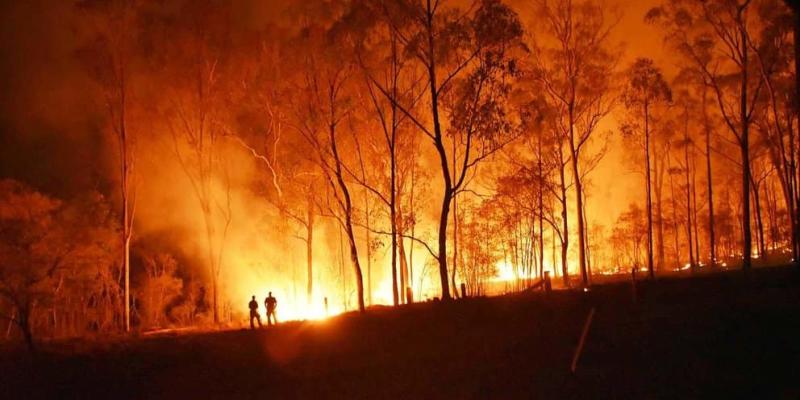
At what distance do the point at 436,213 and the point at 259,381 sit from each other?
24.4 meters

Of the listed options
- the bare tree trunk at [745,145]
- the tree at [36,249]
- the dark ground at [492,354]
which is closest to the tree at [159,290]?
the tree at [36,249]

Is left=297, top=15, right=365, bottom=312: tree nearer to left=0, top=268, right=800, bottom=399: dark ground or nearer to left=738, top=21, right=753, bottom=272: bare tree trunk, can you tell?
left=0, top=268, right=800, bottom=399: dark ground

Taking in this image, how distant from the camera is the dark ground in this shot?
12.5 meters

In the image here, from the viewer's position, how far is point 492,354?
1595 cm

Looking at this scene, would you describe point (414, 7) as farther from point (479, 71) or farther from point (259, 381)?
point (259, 381)

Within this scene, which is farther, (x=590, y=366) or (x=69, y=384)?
(x=69, y=384)

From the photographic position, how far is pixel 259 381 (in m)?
17.0

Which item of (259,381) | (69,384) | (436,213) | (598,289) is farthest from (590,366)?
(436,213)

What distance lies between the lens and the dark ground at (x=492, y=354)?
1245cm

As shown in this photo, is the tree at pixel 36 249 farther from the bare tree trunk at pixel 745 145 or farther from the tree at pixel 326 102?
the bare tree trunk at pixel 745 145

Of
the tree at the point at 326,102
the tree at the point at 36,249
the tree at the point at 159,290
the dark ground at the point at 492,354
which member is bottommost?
the dark ground at the point at 492,354

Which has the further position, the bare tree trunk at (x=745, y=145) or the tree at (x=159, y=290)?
the tree at (x=159, y=290)

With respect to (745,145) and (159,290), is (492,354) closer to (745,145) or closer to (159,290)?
(745,145)


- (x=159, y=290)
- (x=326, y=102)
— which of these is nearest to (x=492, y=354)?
(x=326, y=102)
